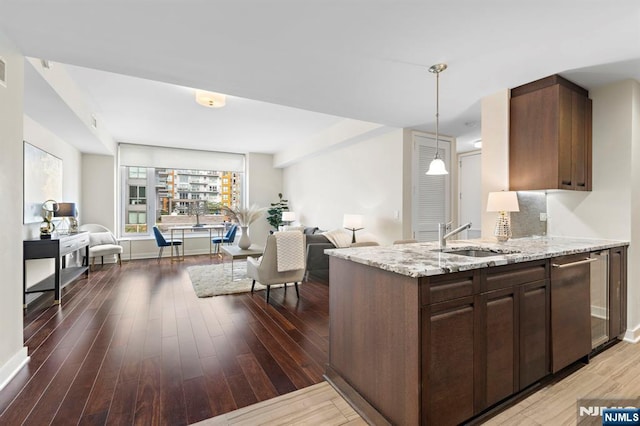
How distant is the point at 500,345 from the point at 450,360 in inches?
16.9

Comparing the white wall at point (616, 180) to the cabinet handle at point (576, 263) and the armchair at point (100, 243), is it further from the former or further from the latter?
the armchair at point (100, 243)

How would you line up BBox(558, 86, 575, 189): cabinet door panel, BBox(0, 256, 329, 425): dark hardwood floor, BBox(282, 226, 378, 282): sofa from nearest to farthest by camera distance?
BBox(0, 256, 329, 425): dark hardwood floor, BBox(558, 86, 575, 189): cabinet door panel, BBox(282, 226, 378, 282): sofa

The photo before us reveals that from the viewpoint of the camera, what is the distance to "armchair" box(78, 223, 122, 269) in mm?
5668

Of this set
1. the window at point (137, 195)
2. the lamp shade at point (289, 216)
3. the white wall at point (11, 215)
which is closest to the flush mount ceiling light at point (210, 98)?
the white wall at point (11, 215)

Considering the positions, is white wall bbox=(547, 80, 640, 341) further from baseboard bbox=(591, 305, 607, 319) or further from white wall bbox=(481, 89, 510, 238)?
white wall bbox=(481, 89, 510, 238)

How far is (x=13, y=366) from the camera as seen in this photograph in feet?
6.99

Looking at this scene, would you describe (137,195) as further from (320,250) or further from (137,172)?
(320,250)

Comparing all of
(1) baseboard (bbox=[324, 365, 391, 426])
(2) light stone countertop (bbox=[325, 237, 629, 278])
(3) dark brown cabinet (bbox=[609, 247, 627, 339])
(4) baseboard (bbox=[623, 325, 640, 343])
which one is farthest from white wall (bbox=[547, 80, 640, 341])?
(1) baseboard (bbox=[324, 365, 391, 426])

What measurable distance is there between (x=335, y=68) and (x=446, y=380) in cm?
247

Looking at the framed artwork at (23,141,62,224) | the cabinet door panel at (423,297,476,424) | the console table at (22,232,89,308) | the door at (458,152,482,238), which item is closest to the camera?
the cabinet door panel at (423,297,476,424)

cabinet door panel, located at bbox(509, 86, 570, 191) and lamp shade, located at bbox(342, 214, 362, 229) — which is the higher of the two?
cabinet door panel, located at bbox(509, 86, 570, 191)

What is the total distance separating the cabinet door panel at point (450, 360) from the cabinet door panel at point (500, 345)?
0.49ft

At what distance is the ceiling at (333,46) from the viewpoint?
5.96ft

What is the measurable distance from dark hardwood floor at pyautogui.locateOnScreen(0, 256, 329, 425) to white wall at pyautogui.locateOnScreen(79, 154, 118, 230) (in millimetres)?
2867
